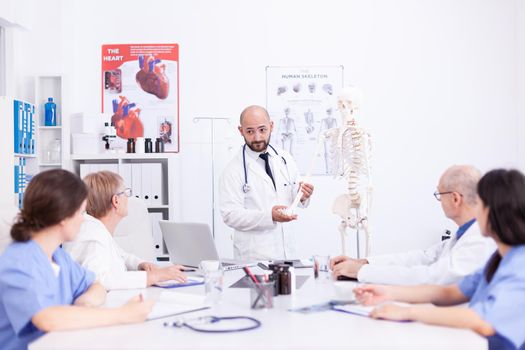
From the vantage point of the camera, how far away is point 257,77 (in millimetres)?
4598

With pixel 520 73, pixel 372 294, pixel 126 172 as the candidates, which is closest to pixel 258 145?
pixel 126 172

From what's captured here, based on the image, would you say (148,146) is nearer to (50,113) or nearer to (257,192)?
(50,113)

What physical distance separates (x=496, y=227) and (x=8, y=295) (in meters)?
1.33

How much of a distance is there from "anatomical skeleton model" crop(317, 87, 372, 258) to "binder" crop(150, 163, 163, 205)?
154 cm

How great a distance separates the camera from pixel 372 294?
1.79m

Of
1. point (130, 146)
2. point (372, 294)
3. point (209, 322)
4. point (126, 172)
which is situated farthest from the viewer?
point (130, 146)

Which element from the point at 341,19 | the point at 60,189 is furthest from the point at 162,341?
the point at 341,19

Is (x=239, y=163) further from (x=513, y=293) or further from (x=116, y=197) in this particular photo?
(x=513, y=293)

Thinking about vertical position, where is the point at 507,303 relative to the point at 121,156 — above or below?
below

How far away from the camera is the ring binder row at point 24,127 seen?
156 inches

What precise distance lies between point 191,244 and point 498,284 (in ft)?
4.93

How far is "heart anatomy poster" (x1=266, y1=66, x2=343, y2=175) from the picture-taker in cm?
460

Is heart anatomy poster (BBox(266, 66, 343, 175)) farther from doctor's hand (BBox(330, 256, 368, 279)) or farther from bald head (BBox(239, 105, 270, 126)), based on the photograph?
doctor's hand (BBox(330, 256, 368, 279))

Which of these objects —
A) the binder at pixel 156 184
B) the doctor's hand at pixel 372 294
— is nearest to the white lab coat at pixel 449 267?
the doctor's hand at pixel 372 294
